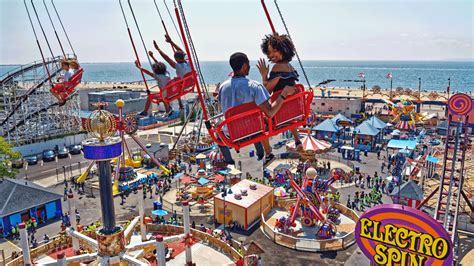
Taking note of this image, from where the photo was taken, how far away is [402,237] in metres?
8.26

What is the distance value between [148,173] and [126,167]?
3.01m

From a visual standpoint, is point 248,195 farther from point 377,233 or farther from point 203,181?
point 377,233

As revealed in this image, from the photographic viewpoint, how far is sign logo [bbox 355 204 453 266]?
782cm

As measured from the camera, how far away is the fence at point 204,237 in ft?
56.3

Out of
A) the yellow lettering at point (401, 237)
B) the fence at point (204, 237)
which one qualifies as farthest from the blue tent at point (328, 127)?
the yellow lettering at point (401, 237)

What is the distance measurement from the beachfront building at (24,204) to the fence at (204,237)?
735cm

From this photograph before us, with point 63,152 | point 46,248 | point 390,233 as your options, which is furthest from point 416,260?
point 63,152

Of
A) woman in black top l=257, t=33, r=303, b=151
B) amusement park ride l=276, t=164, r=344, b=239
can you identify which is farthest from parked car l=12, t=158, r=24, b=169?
woman in black top l=257, t=33, r=303, b=151

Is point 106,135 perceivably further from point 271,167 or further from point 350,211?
point 271,167

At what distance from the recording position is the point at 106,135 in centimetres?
1206

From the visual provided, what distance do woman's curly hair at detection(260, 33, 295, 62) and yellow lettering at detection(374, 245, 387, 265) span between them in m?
4.79

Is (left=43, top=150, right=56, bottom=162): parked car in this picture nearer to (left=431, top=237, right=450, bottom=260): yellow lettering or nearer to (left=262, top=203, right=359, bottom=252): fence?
(left=262, top=203, right=359, bottom=252): fence

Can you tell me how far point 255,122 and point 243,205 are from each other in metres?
13.6

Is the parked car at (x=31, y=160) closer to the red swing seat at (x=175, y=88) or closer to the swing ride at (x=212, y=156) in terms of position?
the swing ride at (x=212, y=156)
